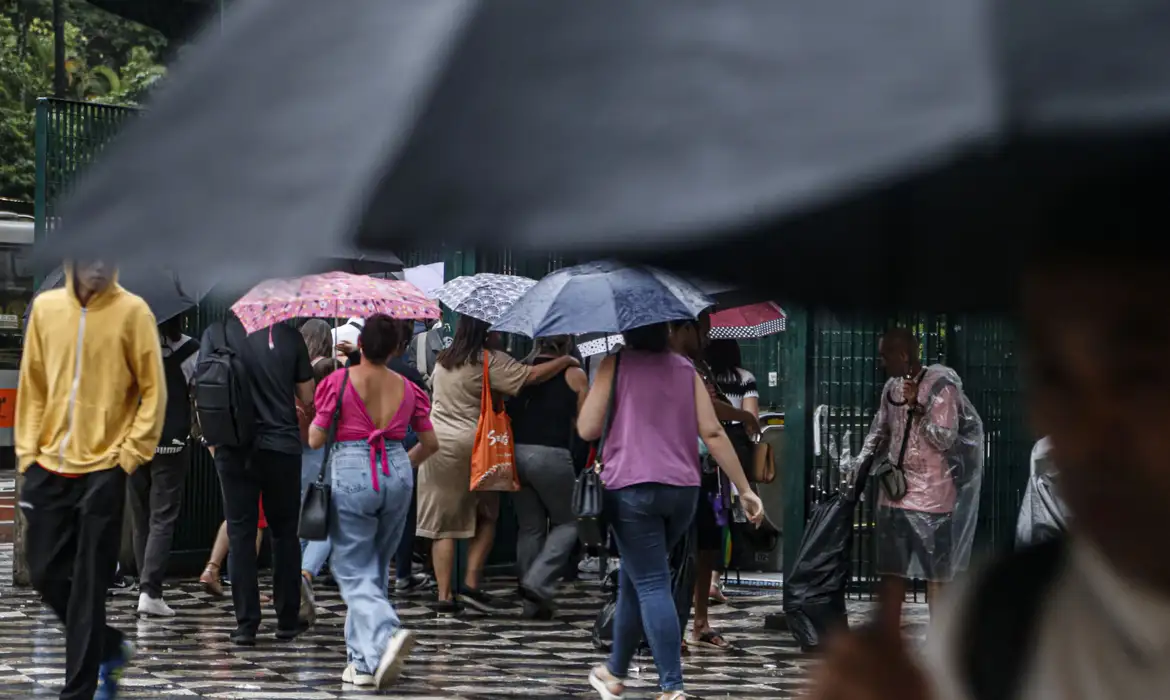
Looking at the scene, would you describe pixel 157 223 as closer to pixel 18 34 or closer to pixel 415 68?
pixel 415 68

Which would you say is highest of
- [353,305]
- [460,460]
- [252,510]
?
[353,305]

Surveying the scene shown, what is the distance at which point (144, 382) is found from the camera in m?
7.22

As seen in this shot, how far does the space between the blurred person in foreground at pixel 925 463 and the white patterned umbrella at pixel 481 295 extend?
2756 mm

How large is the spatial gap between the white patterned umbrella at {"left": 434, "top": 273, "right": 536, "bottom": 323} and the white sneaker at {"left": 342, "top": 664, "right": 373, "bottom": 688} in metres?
2.99

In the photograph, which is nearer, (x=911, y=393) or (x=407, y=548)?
(x=911, y=393)

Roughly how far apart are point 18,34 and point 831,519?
32.2 m

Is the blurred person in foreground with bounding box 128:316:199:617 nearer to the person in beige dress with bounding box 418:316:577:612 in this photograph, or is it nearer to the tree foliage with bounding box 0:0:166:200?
the person in beige dress with bounding box 418:316:577:612

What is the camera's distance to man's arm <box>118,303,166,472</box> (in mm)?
7180

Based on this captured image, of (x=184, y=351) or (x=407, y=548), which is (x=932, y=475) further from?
(x=184, y=351)

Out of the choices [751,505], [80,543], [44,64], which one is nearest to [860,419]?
[751,505]

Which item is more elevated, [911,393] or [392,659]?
[911,393]

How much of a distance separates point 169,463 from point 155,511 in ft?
1.19

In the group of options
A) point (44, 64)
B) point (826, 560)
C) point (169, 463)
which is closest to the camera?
point (826, 560)

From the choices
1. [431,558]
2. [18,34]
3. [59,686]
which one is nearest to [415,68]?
[59,686]
